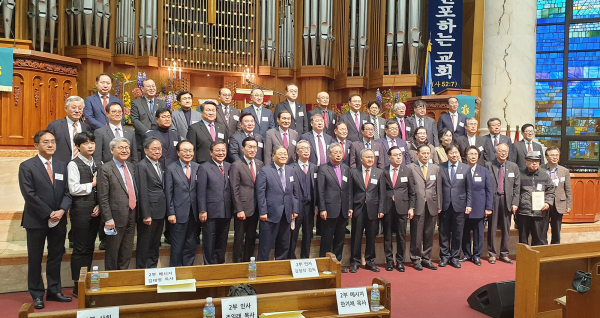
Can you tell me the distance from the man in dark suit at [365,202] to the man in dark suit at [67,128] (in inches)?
102

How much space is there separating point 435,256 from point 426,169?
1.08m

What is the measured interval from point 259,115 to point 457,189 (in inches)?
88.3

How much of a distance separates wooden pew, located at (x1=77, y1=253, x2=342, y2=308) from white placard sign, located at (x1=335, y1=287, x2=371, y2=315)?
0.53 metres

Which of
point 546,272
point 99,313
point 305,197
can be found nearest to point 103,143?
point 305,197

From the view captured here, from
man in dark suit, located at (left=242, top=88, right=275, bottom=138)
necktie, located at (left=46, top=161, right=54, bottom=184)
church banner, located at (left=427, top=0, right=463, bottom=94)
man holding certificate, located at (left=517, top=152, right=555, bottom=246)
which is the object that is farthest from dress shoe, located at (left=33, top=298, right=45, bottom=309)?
church banner, located at (left=427, top=0, right=463, bottom=94)

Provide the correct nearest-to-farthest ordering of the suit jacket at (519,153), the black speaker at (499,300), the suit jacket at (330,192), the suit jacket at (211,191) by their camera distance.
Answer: the black speaker at (499,300) → the suit jacket at (211,191) → the suit jacket at (330,192) → the suit jacket at (519,153)

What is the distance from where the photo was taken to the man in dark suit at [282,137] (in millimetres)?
5285

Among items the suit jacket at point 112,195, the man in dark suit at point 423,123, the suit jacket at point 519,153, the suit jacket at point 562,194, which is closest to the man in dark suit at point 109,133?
the suit jacket at point 112,195

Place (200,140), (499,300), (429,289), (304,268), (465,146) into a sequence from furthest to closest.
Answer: (465,146) < (200,140) < (429,289) < (499,300) < (304,268)

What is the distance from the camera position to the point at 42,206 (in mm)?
3873

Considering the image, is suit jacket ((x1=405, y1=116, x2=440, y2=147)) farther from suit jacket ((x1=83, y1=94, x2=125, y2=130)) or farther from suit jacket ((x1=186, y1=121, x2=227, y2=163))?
suit jacket ((x1=83, y1=94, x2=125, y2=130))

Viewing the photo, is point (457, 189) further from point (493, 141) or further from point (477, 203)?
point (493, 141)

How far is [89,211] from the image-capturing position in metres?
4.12

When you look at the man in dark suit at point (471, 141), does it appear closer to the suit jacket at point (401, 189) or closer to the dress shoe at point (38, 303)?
the suit jacket at point (401, 189)
